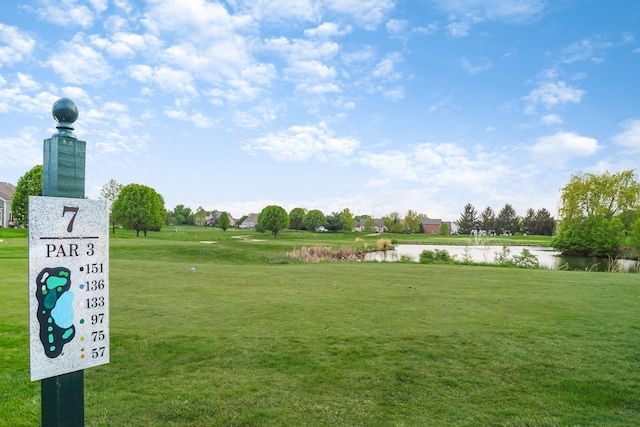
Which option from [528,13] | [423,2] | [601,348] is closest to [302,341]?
[601,348]

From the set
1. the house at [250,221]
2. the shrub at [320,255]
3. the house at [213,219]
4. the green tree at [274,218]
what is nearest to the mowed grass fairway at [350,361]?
the shrub at [320,255]

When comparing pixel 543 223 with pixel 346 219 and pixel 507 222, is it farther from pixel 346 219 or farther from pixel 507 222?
pixel 346 219

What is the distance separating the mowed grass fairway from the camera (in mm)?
3535

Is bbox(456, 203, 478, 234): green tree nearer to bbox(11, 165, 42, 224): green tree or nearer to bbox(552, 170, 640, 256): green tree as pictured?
bbox(552, 170, 640, 256): green tree

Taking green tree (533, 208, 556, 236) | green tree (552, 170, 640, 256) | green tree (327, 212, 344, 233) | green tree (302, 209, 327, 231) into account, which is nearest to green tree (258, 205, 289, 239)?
green tree (327, 212, 344, 233)

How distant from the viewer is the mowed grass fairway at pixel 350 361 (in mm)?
3535

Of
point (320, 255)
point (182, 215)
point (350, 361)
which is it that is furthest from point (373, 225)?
point (350, 361)

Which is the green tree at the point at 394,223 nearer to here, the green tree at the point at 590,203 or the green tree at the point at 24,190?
the green tree at the point at 590,203

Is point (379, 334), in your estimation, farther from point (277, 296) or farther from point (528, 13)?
point (528, 13)

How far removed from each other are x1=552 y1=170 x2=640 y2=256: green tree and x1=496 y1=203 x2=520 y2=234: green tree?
53.0 m

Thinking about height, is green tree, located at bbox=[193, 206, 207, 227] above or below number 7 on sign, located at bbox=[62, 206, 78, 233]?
above

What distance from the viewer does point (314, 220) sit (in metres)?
81.4

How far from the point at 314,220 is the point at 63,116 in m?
78.7

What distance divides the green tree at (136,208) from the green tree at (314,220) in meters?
37.9
